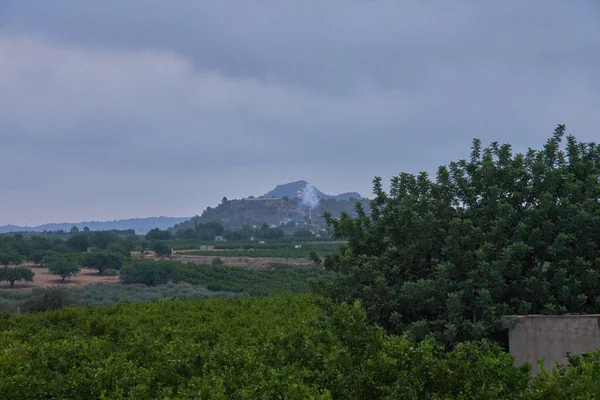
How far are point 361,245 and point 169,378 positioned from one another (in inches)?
249

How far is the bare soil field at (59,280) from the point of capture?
67.2 metres

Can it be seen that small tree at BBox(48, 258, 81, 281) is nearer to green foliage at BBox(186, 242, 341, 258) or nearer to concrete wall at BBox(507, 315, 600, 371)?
green foliage at BBox(186, 242, 341, 258)

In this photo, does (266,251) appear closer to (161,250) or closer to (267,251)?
(267,251)

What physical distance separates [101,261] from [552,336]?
7935cm

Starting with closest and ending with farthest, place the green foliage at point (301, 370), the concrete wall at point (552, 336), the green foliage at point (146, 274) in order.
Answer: the green foliage at point (301, 370) < the concrete wall at point (552, 336) < the green foliage at point (146, 274)

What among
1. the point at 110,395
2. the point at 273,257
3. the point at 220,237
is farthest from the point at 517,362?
the point at 220,237

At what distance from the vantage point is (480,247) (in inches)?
440

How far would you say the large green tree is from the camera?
35.8ft

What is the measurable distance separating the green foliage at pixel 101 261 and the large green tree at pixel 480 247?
74.7 m

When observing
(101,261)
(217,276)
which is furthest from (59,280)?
(217,276)

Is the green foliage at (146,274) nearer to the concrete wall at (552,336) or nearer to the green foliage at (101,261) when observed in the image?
the green foliage at (101,261)

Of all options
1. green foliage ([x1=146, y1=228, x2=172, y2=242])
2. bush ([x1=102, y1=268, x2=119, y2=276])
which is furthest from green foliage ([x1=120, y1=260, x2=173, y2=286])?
green foliage ([x1=146, y1=228, x2=172, y2=242])

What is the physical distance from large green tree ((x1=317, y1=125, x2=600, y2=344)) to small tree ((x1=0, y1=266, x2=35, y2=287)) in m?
63.7

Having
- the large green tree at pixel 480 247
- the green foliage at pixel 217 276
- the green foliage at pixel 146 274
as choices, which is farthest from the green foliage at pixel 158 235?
the large green tree at pixel 480 247
